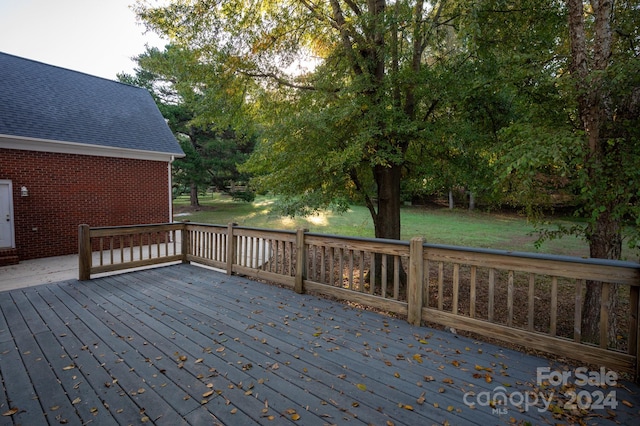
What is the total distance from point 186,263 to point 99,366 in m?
4.15

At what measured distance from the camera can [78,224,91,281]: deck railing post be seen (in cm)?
530

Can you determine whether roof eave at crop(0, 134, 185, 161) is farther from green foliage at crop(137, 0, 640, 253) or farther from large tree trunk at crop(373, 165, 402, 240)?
large tree trunk at crop(373, 165, 402, 240)

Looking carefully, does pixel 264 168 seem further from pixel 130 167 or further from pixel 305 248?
pixel 130 167

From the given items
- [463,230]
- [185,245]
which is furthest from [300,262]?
[463,230]

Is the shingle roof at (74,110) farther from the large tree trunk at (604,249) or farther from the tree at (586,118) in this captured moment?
the large tree trunk at (604,249)

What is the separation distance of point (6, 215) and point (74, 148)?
230cm

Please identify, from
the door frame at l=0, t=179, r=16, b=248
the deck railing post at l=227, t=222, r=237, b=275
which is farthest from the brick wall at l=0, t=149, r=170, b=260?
the deck railing post at l=227, t=222, r=237, b=275

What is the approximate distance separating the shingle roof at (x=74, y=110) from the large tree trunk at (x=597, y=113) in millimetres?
10740

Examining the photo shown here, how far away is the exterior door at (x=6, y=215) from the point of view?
7583mm

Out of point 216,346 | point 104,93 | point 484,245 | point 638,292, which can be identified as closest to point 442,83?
point 638,292

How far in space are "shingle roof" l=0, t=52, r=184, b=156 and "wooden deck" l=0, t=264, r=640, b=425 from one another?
20.4 feet

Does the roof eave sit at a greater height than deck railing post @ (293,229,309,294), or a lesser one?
greater

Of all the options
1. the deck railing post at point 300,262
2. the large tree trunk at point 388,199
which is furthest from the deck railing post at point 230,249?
the large tree trunk at point 388,199

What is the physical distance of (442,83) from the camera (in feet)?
18.1
